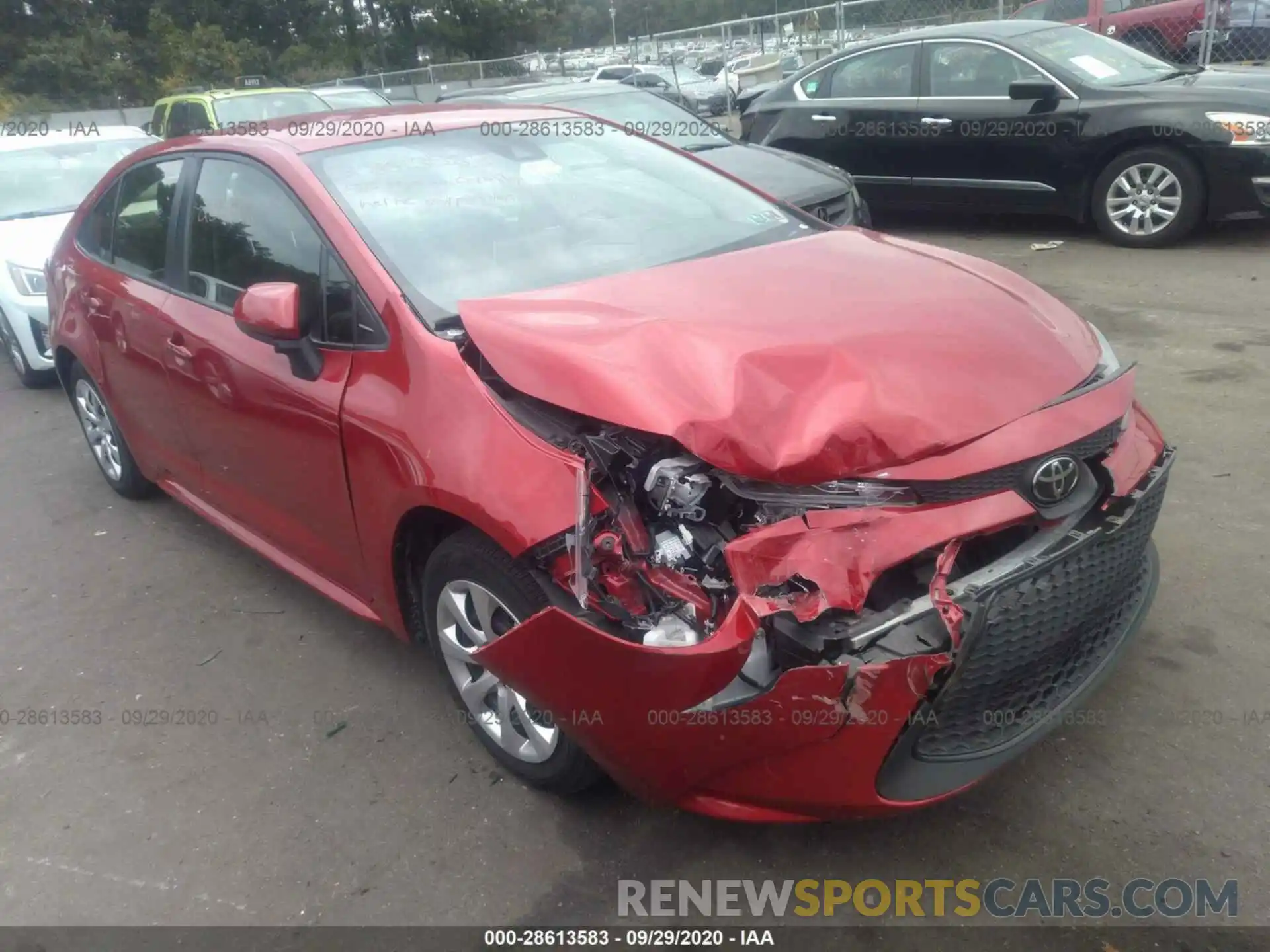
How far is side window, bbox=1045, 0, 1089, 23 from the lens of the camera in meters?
14.2

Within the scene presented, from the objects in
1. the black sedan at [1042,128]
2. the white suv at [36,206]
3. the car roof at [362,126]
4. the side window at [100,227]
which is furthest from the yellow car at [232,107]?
the car roof at [362,126]

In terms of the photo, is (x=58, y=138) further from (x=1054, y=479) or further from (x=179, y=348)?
(x=1054, y=479)

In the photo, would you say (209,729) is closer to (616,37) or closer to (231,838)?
(231,838)

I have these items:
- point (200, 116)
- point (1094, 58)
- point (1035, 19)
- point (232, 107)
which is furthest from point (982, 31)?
point (200, 116)

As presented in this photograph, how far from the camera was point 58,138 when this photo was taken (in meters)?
8.20

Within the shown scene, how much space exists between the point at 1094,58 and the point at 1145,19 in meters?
7.18

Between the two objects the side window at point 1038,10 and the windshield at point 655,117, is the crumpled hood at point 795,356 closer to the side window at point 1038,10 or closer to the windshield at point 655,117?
the windshield at point 655,117

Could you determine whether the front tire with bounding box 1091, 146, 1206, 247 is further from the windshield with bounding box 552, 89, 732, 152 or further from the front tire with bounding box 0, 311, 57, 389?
the front tire with bounding box 0, 311, 57, 389

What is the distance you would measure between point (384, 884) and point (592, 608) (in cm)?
97

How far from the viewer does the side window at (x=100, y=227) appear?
4273 millimetres

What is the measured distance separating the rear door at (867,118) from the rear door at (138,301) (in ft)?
19.8

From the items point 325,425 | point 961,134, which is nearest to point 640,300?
point 325,425

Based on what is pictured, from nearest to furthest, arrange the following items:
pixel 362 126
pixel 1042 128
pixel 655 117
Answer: pixel 362 126, pixel 1042 128, pixel 655 117

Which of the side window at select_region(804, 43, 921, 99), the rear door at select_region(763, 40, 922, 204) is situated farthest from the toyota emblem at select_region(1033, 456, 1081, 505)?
the side window at select_region(804, 43, 921, 99)
